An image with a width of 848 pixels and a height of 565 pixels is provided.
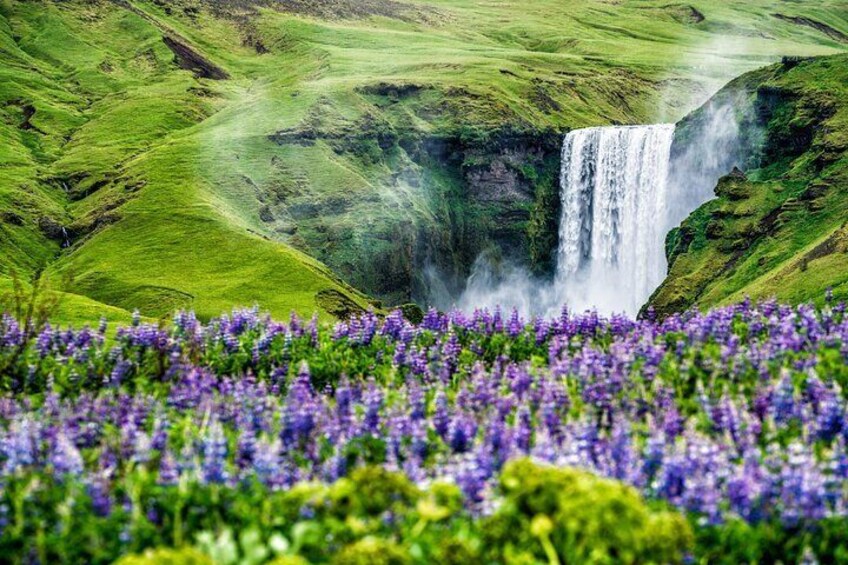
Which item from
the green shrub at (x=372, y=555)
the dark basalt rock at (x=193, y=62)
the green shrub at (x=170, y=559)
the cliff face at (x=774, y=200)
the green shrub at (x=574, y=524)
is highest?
the dark basalt rock at (x=193, y=62)

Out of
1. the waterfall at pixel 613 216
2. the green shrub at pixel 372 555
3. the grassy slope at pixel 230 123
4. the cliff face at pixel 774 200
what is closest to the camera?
the green shrub at pixel 372 555

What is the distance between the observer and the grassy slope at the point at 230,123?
73.9m

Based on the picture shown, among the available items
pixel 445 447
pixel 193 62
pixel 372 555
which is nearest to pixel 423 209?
pixel 193 62

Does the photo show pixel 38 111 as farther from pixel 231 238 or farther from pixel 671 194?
pixel 671 194

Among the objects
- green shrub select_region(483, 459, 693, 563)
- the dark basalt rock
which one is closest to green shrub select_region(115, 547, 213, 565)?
green shrub select_region(483, 459, 693, 563)

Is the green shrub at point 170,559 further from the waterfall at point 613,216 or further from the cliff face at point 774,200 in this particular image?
the waterfall at point 613,216

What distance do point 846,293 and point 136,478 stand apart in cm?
3412

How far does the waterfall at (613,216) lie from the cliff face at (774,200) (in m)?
11.6

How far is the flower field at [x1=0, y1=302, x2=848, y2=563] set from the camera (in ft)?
38.0

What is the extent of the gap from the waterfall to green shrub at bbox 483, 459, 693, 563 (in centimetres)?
7514

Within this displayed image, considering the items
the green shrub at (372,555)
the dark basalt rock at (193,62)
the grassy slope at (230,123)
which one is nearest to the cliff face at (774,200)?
the grassy slope at (230,123)

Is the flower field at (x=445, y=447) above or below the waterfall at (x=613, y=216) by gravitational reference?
below

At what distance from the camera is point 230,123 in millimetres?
99875

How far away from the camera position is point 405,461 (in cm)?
1562
